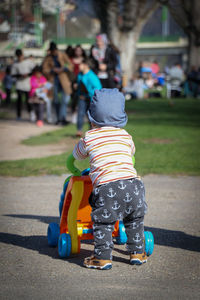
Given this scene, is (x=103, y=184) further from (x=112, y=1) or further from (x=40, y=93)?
(x=112, y=1)

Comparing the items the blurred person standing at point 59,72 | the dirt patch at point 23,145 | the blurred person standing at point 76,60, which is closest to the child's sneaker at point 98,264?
the dirt patch at point 23,145

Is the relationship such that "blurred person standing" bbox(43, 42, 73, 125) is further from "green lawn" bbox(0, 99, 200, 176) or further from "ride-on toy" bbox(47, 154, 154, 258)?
"ride-on toy" bbox(47, 154, 154, 258)

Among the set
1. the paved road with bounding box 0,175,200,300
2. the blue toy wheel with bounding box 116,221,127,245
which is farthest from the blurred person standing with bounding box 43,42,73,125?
the blue toy wheel with bounding box 116,221,127,245

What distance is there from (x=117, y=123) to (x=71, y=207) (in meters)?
0.76

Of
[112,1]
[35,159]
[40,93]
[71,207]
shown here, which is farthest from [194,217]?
[112,1]

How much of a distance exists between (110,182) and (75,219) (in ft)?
1.70

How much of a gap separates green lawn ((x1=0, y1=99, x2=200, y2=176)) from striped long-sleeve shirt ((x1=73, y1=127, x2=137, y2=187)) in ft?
12.1

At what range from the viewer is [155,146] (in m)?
10.1

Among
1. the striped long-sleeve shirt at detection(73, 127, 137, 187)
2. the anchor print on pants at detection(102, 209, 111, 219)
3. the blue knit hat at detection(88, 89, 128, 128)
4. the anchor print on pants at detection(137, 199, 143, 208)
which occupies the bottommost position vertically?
the anchor print on pants at detection(102, 209, 111, 219)

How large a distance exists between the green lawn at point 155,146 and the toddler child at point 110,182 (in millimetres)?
3698

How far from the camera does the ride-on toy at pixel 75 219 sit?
159 inches

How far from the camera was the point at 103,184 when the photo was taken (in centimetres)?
378

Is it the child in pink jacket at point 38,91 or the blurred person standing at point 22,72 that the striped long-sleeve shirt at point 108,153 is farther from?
the blurred person standing at point 22,72

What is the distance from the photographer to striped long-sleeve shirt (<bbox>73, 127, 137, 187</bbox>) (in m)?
3.80
